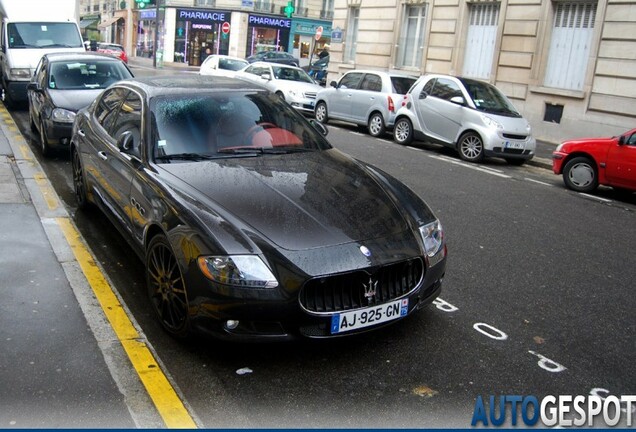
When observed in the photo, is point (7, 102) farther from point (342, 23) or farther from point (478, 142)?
point (342, 23)

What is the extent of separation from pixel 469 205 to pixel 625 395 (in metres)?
4.91

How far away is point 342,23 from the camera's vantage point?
27.7 metres

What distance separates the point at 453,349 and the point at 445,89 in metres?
10.4

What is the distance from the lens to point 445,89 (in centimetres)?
1359

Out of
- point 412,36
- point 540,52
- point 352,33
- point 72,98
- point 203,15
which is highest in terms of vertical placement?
point 203,15

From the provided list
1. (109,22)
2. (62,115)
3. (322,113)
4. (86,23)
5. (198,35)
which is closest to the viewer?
(62,115)

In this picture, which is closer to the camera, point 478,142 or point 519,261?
point 519,261

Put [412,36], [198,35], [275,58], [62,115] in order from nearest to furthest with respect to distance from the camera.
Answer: [62,115], [412,36], [275,58], [198,35]

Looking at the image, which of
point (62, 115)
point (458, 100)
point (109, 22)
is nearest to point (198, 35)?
point (109, 22)

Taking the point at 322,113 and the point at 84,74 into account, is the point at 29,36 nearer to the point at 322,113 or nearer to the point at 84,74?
the point at 84,74

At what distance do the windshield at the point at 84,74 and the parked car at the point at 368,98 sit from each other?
21.1 ft

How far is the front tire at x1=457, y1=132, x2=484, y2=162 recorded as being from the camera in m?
12.7

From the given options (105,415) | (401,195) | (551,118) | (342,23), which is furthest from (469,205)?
(342,23)

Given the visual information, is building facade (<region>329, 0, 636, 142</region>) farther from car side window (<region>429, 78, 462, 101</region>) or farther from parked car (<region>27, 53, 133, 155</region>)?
parked car (<region>27, 53, 133, 155</region>)
